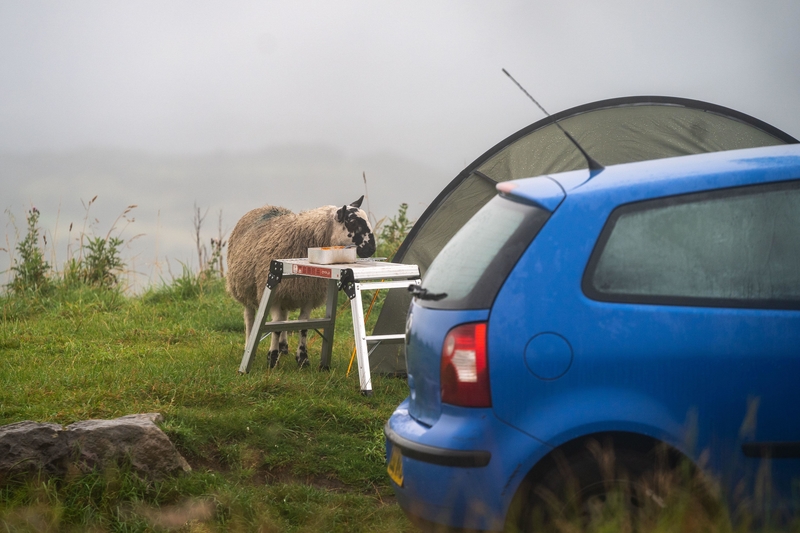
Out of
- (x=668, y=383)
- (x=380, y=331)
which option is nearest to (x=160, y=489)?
(x=668, y=383)

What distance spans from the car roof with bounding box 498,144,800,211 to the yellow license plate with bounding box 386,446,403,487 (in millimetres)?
1178

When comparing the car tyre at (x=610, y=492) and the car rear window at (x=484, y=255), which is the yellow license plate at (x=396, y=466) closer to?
the car tyre at (x=610, y=492)

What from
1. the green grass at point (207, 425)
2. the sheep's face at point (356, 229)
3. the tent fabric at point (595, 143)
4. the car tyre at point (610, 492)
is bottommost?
the green grass at point (207, 425)

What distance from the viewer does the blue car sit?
2885mm

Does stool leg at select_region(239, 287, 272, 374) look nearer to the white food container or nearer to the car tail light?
the white food container

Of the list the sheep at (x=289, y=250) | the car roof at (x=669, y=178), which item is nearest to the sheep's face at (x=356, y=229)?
the sheep at (x=289, y=250)

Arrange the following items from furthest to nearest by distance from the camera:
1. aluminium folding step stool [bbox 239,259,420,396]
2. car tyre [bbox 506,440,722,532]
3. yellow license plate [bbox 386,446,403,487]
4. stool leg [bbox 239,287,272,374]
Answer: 1. stool leg [bbox 239,287,272,374]
2. aluminium folding step stool [bbox 239,259,420,396]
3. yellow license plate [bbox 386,446,403,487]
4. car tyre [bbox 506,440,722,532]

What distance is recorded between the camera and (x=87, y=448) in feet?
14.8

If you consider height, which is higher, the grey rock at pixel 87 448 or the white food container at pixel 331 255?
the white food container at pixel 331 255

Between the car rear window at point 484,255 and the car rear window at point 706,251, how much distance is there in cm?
29

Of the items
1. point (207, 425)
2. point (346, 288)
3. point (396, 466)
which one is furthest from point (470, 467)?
point (346, 288)

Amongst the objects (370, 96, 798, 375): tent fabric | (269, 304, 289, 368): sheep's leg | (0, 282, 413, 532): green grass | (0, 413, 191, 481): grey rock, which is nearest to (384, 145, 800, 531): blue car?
(0, 282, 413, 532): green grass

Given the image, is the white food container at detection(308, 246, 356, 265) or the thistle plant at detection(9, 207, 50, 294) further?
the thistle plant at detection(9, 207, 50, 294)

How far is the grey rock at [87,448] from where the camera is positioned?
4.39 metres
